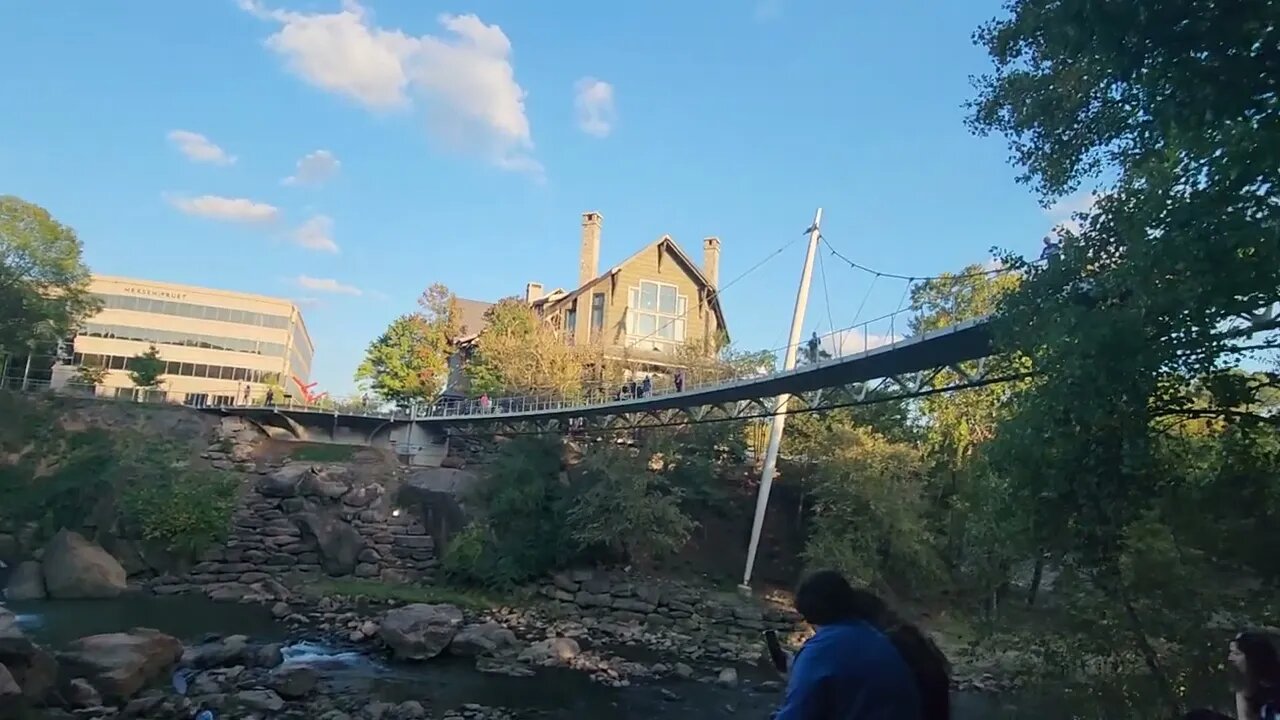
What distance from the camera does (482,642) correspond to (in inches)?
550

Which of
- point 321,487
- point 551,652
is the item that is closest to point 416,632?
point 551,652

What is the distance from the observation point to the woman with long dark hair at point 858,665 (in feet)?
7.07

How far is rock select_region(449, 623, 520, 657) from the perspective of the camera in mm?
13781

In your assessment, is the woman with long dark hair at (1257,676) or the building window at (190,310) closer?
the woman with long dark hair at (1257,676)

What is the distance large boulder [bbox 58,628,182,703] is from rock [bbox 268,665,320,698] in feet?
4.56

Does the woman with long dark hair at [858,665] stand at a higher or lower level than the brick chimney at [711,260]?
lower

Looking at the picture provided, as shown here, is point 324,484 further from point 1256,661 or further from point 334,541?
point 1256,661

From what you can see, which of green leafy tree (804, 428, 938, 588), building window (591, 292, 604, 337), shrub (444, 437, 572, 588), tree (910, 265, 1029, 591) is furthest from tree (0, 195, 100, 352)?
tree (910, 265, 1029, 591)

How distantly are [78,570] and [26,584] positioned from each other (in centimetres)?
90

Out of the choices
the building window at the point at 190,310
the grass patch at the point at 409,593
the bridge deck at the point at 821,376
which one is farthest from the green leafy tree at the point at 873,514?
the building window at the point at 190,310

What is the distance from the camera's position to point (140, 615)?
1551 cm

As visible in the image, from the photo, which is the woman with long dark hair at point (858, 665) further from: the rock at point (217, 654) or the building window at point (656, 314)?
the building window at point (656, 314)

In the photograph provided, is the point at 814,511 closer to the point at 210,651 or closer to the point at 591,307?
the point at 591,307

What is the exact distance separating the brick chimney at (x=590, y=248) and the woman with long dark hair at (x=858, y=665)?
2634cm
